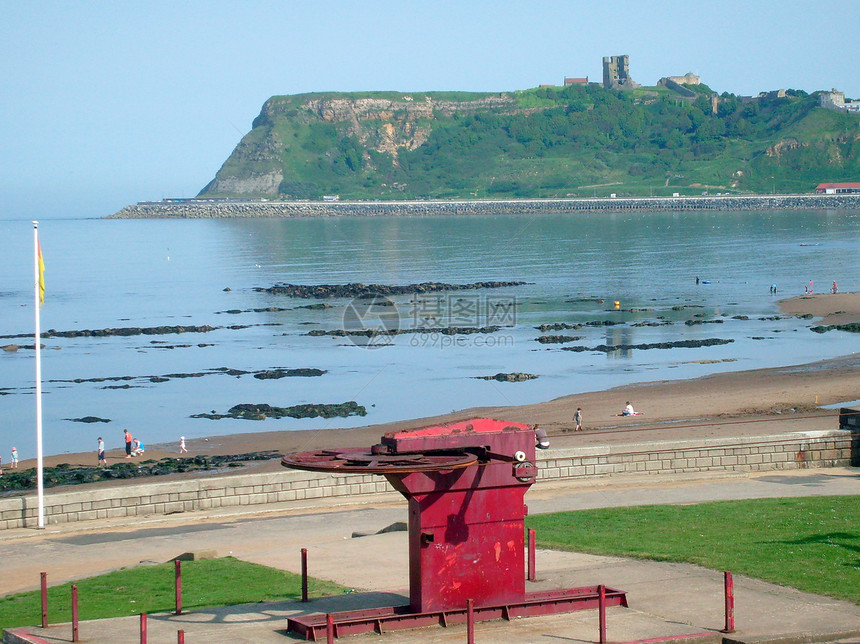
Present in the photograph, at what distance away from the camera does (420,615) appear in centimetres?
1145

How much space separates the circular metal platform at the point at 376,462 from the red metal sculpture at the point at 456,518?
1cm

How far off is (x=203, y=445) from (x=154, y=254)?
121 m

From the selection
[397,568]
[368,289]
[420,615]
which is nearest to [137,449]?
[397,568]

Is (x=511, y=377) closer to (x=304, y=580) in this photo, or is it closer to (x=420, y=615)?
(x=304, y=580)

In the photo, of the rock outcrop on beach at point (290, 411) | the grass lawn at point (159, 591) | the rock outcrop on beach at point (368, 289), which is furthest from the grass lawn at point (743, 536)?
the rock outcrop on beach at point (368, 289)

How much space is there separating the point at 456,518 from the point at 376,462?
114 cm

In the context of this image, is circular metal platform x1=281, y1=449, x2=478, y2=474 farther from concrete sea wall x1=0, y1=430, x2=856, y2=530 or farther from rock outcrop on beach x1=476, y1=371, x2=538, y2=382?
rock outcrop on beach x1=476, y1=371, x2=538, y2=382

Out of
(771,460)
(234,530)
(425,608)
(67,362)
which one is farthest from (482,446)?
(67,362)

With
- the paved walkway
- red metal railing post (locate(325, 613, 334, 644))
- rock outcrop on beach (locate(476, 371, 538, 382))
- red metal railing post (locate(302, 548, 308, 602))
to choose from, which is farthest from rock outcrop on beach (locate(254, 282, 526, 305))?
red metal railing post (locate(325, 613, 334, 644))

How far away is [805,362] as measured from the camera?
1987 inches

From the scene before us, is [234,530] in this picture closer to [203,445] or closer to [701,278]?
[203,445]

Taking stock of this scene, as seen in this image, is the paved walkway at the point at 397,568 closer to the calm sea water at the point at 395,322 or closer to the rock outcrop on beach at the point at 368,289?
the calm sea water at the point at 395,322

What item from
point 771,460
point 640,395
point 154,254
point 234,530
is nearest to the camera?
point 234,530

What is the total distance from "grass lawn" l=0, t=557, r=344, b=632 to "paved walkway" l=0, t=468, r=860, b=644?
22.0 inches
